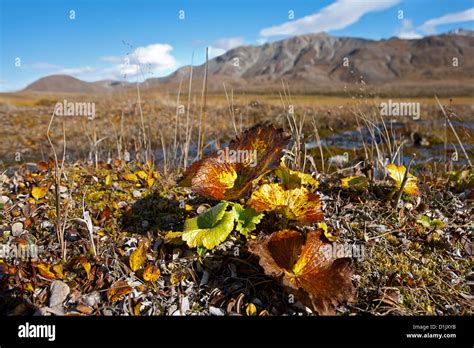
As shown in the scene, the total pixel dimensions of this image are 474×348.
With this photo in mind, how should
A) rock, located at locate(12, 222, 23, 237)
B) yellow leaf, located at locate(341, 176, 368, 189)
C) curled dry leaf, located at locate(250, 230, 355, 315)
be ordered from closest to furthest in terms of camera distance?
curled dry leaf, located at locate(250, 230, 355, 315) → rock, located at locate(12, 222, 23, 237) → yellow leaf, located at locate(341, 176, 368, 189)

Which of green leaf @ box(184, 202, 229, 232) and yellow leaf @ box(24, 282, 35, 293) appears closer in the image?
yellow leaf @ box(24, 282, 35, 293)

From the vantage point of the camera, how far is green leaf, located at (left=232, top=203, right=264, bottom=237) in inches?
86.1

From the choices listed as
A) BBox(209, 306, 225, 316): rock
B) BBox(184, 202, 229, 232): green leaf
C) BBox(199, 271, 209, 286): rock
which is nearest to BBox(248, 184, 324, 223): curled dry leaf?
BBox(184, 202, 229, 232): green leaf

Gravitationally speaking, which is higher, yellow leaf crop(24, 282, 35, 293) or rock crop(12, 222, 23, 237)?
rock crop(12, 222, 23, 237)

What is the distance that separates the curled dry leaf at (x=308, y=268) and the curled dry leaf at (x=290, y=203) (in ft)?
0.45

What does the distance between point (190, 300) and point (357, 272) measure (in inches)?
43.1

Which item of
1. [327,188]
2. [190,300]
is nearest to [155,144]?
[327,188]

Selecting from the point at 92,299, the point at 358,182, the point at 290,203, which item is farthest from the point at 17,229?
the point at 358,182

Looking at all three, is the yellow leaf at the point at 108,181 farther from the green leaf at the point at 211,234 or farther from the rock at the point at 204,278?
the rock at the point at 204,278

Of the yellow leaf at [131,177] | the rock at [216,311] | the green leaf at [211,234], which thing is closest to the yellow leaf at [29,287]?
the green leaf at [211,234]

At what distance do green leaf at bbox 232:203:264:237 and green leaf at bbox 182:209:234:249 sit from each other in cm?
9

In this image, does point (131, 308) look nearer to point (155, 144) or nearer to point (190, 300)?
point (190, 300)

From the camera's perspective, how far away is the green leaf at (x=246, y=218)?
219cm

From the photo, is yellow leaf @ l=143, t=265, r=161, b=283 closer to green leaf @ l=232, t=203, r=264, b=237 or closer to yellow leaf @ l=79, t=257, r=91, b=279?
yellow leaf @ l=79, t=257, r=91, b=279
